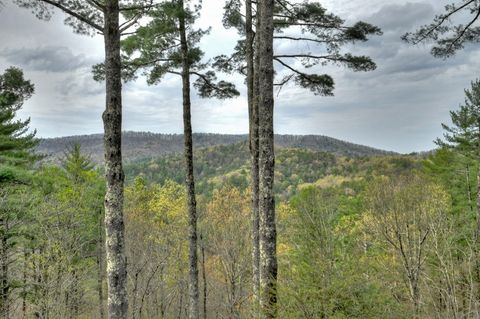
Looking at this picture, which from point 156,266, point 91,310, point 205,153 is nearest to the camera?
point 156,266

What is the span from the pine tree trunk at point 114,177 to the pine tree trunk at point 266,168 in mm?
2150

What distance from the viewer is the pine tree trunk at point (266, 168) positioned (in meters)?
6.09

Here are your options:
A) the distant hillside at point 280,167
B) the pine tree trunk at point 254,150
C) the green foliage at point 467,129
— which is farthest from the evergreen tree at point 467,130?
the distant hillside at point 280,167

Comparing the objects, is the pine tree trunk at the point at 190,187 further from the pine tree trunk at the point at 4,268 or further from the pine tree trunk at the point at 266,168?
the pine tree trunk at the point at 4,268

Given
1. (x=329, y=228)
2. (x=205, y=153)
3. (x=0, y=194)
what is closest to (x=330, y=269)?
(x=329, y=228)

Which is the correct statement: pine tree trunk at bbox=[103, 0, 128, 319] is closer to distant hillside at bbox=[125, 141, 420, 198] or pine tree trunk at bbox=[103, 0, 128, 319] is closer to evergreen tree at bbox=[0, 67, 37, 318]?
evergreen tree at bbox=[0, 67, 37, 318]

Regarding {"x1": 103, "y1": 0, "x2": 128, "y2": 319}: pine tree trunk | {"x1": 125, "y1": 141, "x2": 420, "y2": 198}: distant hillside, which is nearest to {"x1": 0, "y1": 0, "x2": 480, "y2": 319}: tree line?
{"x1": 103, "y1": 0, "x2": 128, "y2": 319}: pine tree trunk

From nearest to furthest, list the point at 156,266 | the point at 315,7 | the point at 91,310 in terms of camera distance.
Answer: the point at 315,7
the point at 156,266
the point at 91,310

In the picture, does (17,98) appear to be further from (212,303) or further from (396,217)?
(396,217)

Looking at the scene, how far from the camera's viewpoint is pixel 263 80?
6551 millimetres

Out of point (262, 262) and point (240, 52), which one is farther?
point (240, 52)

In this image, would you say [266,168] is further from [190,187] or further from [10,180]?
[10,180]

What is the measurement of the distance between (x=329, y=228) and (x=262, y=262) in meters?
1.18

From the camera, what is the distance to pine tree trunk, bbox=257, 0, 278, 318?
6090 mm
